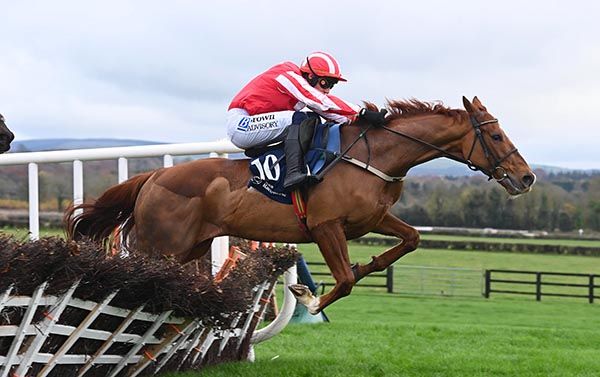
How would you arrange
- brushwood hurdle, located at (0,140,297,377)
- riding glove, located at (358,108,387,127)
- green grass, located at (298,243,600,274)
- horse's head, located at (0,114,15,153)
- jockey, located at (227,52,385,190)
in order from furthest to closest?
green grass, located at (298,243,600,274) < riding glove, located at (358,108,387,127) < jockey, located at (227,52,385,190) < horse's head, located at (0,114,15,153) < brushwood hurdle, located at (0,140,297,377)

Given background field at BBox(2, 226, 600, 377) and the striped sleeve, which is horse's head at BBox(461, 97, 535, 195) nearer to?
the striped sleeve

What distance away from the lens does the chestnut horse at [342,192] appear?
5648 millimetres

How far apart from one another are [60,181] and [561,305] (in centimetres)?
2142

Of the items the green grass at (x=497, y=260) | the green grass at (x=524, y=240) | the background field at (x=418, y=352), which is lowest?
the green grass at (x=497, y=260)

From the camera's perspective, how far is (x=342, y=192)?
18.5 ft

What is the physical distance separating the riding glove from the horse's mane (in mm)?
89

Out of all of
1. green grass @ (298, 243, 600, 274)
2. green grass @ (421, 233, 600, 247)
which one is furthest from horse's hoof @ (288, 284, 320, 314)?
green grass @ (421, 233, 600, 247)

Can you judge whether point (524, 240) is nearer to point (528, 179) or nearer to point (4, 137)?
point (528, 179)

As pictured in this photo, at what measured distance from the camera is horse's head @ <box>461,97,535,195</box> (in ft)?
18.6

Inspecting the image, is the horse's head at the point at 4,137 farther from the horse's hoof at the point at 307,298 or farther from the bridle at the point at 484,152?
the bridle at the point at 484,152

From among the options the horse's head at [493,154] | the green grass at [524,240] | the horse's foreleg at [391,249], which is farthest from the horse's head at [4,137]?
the green grass at [524,240]

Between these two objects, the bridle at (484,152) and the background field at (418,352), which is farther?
the background field at (418,352)

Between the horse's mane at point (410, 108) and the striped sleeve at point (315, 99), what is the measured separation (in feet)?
0.58

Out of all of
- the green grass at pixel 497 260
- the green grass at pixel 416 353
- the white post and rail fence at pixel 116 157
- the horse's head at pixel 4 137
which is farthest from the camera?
the green grass at pixel 497 260
